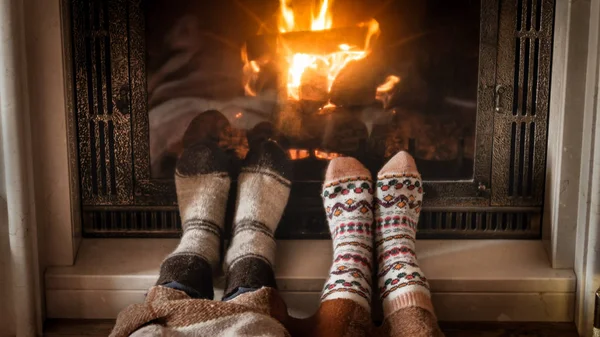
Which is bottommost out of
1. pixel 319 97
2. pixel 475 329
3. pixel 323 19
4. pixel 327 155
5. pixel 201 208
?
pixel 475 329

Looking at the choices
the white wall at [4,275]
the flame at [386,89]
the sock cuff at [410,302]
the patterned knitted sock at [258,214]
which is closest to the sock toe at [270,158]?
the patterned knitted sock at [258,214]

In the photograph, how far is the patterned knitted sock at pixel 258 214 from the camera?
1440 millimetres

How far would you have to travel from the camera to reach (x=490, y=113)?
5.12 feet

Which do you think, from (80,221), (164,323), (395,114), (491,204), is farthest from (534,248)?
(80,221)

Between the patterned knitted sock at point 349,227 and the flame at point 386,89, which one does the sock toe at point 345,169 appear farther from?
the flame at point 386,89

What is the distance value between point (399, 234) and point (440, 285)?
127 millimetres

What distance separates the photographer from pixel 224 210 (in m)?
1.60

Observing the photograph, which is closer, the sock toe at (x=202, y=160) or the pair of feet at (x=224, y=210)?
the pair of feet at (x=224, y=210)

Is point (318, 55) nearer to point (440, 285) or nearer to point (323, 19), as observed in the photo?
point (323, 19)

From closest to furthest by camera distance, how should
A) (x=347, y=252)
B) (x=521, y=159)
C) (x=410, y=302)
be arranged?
(x=410, y=302) < (x=347, y=252) < (x=521, y=159)

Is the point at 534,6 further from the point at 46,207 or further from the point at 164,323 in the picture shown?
the point at 46,207

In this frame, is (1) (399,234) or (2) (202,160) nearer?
(1) (399,234)

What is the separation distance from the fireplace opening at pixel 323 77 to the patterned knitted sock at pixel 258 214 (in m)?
0.04

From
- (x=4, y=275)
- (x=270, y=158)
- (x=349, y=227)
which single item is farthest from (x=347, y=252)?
(x=4, y=275)
